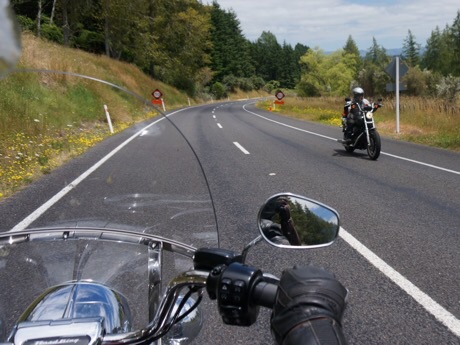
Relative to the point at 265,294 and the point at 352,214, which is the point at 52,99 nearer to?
the point at 265,294

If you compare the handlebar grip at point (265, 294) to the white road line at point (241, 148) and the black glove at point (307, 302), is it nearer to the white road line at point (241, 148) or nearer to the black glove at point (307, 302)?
the black glove at point (307, 302)

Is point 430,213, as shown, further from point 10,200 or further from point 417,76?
point 417,76

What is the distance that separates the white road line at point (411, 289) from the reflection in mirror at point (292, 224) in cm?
188

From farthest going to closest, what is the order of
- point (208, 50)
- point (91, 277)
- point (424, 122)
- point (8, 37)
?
point (208, 50) → point (424, 122) → point (91, 277) → point (8, 37)

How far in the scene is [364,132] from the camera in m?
11.5

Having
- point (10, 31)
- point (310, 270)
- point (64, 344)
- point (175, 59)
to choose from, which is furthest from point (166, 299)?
point (175, 59)

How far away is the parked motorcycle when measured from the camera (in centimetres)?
1111

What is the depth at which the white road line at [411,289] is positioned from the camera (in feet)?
10.7

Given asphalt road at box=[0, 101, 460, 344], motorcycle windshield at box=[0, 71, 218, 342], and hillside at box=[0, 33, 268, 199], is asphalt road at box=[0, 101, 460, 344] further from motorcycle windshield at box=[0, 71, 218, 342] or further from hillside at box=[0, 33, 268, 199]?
hillside at box=[0, 33, 268, 199]

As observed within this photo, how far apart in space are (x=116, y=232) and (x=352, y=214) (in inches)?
182

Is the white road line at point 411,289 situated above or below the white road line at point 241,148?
above

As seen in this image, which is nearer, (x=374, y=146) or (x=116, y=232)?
(x=116, y=232)

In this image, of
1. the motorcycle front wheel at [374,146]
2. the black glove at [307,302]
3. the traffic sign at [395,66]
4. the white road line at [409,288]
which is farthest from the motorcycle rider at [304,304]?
the traffic sign at [395,66]

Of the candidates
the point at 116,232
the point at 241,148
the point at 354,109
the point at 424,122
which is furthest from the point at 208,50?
the point at 116,232
